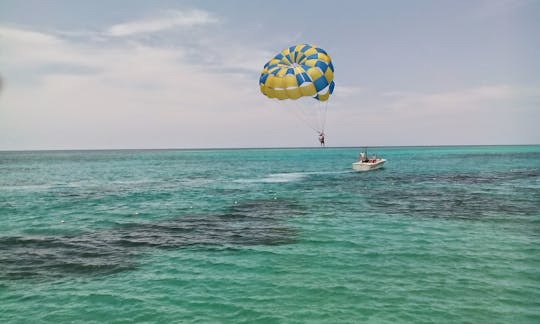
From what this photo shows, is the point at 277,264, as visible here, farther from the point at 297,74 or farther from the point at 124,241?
the point at 297,74

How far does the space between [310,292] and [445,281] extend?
14.9 ft

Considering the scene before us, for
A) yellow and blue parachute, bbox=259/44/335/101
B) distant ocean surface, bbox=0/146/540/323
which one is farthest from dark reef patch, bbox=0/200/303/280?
yellow and blue parachute, bbox=259/44/335/101

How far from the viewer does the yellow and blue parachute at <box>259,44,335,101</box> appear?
905 inches

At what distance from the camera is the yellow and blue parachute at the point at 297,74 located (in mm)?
22984

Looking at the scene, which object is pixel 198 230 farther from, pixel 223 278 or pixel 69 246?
pixel 223 278

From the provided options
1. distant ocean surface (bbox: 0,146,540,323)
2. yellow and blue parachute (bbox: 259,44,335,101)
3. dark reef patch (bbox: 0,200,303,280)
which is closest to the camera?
distant ocean surface (bbox: 0,146,540,323)

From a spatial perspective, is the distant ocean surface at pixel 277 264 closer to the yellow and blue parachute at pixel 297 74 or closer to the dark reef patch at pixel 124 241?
the dark reef patch at pixel 124 241

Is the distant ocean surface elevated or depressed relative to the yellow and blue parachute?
depressed

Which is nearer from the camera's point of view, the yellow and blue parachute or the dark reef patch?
the dark reef patch

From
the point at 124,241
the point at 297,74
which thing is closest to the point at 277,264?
the point at 124,241

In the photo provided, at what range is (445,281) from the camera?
1227cm

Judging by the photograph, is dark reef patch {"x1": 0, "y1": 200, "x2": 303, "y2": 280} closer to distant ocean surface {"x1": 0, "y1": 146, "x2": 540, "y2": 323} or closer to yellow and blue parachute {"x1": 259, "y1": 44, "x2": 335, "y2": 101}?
distant ocean surface {"x1": 0, "y1": 146, "x2": 540, "y2": 323}

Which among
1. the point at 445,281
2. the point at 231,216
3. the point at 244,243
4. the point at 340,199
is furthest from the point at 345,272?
the point at 340,199

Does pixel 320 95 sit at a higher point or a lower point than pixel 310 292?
higher
